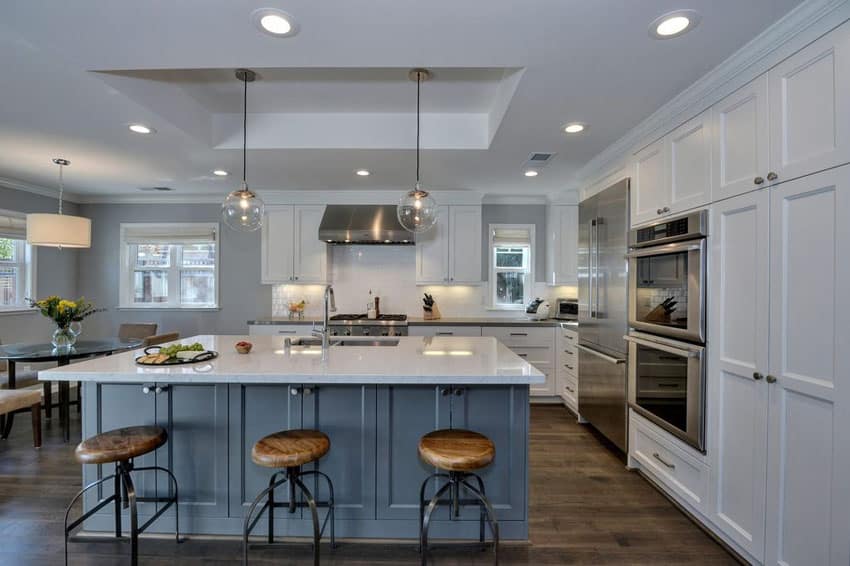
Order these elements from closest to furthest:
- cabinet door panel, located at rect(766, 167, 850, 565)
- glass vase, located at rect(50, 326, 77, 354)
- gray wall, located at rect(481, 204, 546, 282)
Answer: cabinet door panel, located at rect(766, 167, 850, 565)
glass vase, located at rect(50, 326, 77, 354)
gray wall, located at rect(481, 204, 546, 282)

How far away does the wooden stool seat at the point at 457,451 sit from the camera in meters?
1.69

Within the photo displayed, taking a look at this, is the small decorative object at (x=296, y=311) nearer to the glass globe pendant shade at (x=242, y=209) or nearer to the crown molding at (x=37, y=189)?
the glass globe pendant shade at (x=242, y=209)

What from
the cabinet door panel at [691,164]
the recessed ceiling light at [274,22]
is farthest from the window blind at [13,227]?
the cabinet door panel at [691,164]

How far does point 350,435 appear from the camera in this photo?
2141 mm

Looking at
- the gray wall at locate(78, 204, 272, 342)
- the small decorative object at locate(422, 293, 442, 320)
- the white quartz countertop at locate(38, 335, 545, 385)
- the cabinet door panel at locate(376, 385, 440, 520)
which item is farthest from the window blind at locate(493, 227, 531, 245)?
the cabinet door panel at locate(376, 385, 440, 520)

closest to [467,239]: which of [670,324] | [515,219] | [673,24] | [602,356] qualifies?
[515,219]

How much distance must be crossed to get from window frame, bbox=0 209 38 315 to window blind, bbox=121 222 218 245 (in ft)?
3.09

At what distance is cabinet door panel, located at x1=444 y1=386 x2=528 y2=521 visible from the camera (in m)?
2.12

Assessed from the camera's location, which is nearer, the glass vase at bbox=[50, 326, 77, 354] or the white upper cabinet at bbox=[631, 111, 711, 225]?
the white upper cabinet at bbox=[631, 111, 711, 225]

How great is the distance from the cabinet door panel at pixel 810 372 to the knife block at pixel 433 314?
3534 millimetres

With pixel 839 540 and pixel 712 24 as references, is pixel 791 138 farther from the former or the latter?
pixel 839 540

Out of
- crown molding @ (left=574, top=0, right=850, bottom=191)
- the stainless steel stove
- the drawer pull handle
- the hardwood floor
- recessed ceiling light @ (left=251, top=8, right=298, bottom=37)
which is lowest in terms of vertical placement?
the hardwood floor

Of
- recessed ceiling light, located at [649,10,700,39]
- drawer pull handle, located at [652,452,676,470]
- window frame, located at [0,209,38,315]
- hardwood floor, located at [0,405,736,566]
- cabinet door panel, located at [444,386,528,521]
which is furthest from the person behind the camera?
window frame, located at [0,209,38,315]

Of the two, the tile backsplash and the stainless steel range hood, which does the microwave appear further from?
the stainless steel range hood
